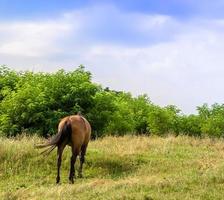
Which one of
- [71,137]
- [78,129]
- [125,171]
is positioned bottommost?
[125,171]

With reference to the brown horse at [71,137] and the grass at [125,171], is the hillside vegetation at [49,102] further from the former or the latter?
the brown horse at [71,137]

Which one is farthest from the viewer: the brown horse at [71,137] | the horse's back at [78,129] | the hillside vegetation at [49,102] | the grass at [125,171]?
the hillside vegetation at [49,102]

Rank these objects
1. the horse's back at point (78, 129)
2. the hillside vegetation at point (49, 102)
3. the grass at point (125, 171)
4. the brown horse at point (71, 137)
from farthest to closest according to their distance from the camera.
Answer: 1. the hillside vegetation at point (49, 102)
2. the horse's back at point (78, 129)
3. the brown horse at point (71, 137)
4. the grass at point (125, 171)

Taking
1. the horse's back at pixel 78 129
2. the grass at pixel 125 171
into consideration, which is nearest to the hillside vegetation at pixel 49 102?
the grass at pixel 125 171

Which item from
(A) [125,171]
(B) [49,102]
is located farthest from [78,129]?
(B) [49,102]

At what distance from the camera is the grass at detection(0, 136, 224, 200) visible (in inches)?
381

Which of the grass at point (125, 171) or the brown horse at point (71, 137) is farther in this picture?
the brown horse at point (71, 137)

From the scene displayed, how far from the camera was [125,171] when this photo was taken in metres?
13.1

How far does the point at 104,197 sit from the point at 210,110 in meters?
52.3

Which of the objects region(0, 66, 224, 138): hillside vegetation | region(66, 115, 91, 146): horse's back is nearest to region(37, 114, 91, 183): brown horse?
region(66, 115, 91, 146): horse's back

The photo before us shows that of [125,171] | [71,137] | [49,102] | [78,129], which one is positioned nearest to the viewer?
[71,137]

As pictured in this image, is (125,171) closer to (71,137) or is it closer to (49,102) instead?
(71,137)

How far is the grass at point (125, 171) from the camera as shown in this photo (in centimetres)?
968

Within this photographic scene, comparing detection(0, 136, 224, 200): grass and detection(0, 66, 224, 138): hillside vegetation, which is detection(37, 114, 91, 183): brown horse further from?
detection(0, 66, 224, 138): hillside vegetation
